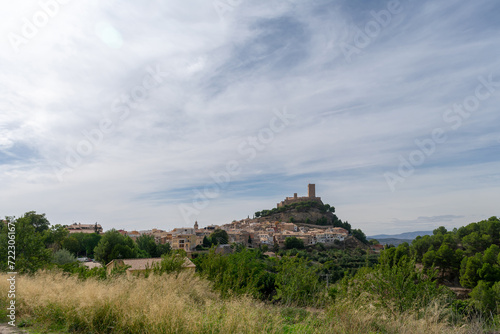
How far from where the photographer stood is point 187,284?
7473 mm

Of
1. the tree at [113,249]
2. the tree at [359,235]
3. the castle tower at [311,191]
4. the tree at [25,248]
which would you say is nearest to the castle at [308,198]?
the castle tower at [311,191]

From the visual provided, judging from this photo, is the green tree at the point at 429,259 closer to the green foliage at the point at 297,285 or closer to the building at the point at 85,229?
the green foliage at the point at 297,285

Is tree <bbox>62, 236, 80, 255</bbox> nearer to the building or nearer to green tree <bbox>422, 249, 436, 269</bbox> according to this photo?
the building

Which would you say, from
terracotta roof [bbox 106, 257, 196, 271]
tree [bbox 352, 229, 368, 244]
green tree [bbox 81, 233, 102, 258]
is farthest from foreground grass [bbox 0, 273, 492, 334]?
tree [bbox 352, 229, 368, 244]

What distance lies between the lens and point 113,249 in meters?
39.6

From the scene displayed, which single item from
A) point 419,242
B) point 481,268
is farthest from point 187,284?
point 419,242

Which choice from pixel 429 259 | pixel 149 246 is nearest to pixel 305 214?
pixel 149 246

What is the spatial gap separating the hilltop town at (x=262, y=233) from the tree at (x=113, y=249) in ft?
83.0

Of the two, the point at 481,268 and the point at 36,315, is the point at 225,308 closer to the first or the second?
the point at 36,315

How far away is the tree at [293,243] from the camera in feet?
265

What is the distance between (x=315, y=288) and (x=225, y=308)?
11.5 ft

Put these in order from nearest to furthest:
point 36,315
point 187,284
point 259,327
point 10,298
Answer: point 259,327 < point 36,315 < point 10,298 < point 187,284

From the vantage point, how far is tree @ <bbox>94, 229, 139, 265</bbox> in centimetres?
3988

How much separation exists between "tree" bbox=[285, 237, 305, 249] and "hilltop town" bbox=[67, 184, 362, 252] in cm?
329
